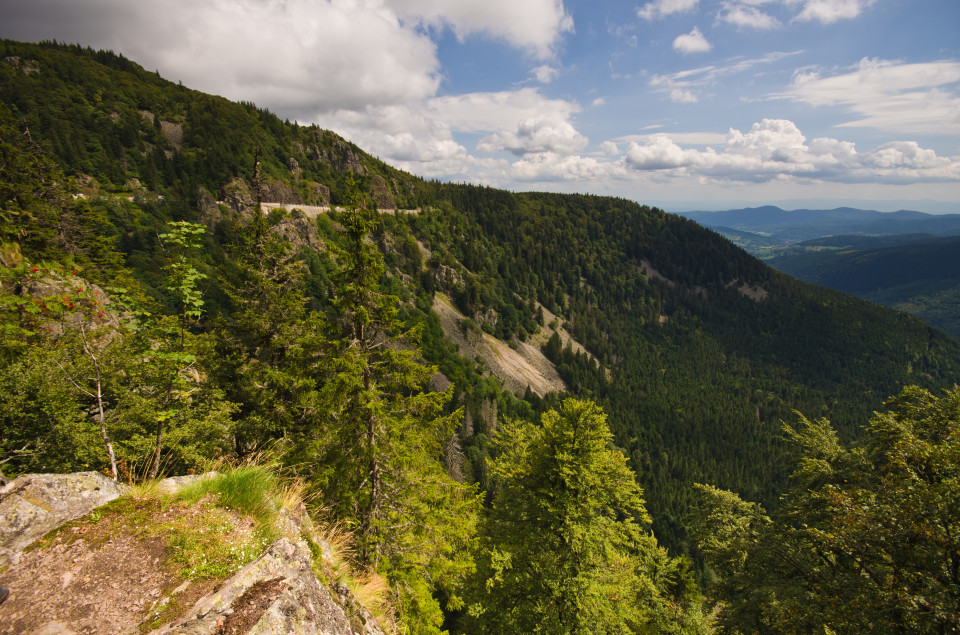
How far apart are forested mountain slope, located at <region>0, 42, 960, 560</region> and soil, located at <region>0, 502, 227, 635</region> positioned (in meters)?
6.60

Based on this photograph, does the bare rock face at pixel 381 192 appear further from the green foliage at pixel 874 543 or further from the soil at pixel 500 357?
the green foliage at pixel 874 543

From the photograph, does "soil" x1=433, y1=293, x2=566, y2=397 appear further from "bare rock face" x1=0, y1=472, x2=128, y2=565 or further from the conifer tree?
"bare rock face" x1=0, y1=472, x2=128, y2=565

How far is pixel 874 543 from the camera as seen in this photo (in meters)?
10.2

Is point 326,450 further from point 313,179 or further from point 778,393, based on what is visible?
point 778,393

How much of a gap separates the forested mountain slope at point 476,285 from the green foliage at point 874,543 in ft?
51.2

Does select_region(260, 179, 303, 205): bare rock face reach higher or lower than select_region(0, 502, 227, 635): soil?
higher

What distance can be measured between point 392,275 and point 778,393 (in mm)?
149831

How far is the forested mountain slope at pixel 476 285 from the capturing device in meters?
57.6

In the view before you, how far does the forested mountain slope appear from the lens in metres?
57.6

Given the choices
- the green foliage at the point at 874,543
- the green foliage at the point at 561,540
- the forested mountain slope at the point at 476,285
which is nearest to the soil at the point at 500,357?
the forested mountain slope at the point at 476,285

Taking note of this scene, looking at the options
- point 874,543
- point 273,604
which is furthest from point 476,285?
point 273,604

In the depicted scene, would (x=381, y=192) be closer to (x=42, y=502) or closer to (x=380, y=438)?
(x=380, y=438)

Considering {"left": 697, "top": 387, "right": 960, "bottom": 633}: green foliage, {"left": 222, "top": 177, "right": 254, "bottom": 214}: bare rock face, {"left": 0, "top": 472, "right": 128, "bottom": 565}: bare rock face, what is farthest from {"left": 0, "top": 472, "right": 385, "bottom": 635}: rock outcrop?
{"left": 222, "top": 177, "right": 254, "bottom": 214}: bare rock face

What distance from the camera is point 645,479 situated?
84.2 metres
